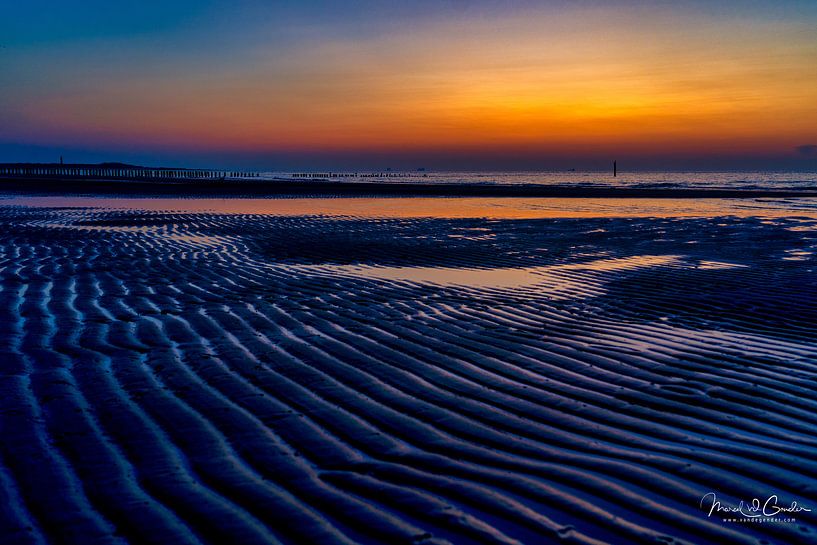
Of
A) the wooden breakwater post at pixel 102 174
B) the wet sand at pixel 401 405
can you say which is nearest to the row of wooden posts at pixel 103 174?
the wooden breakwater post at pixel 102 174

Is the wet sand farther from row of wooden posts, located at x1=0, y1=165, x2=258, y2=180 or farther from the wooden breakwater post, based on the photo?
row of wooden posts, located at x1=0, y1=165, x2=258, y2=180

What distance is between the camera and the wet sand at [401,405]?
3.23 m

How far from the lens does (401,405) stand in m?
4.89

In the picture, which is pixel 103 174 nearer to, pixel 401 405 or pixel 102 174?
pixel 102 174

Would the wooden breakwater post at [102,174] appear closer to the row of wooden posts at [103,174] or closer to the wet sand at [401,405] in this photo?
the row of wooden posts at [103,174]

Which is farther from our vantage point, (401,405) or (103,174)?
(103,174)

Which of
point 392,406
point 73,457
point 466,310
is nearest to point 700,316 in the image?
point 466,310

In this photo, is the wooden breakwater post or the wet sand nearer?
the wet sand

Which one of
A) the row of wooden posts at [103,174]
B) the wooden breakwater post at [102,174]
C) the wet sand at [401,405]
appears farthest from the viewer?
the row of wooden posts at [103,174]

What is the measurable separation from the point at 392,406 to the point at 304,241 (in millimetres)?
12421

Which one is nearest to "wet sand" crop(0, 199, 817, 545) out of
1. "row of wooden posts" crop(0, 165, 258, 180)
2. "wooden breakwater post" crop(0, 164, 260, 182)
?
"wooden breakwater post" crop(0, 164, 260, 182)

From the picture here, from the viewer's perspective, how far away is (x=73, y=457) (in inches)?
153

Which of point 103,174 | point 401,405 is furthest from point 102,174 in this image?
point 401,405

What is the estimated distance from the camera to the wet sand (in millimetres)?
3227
